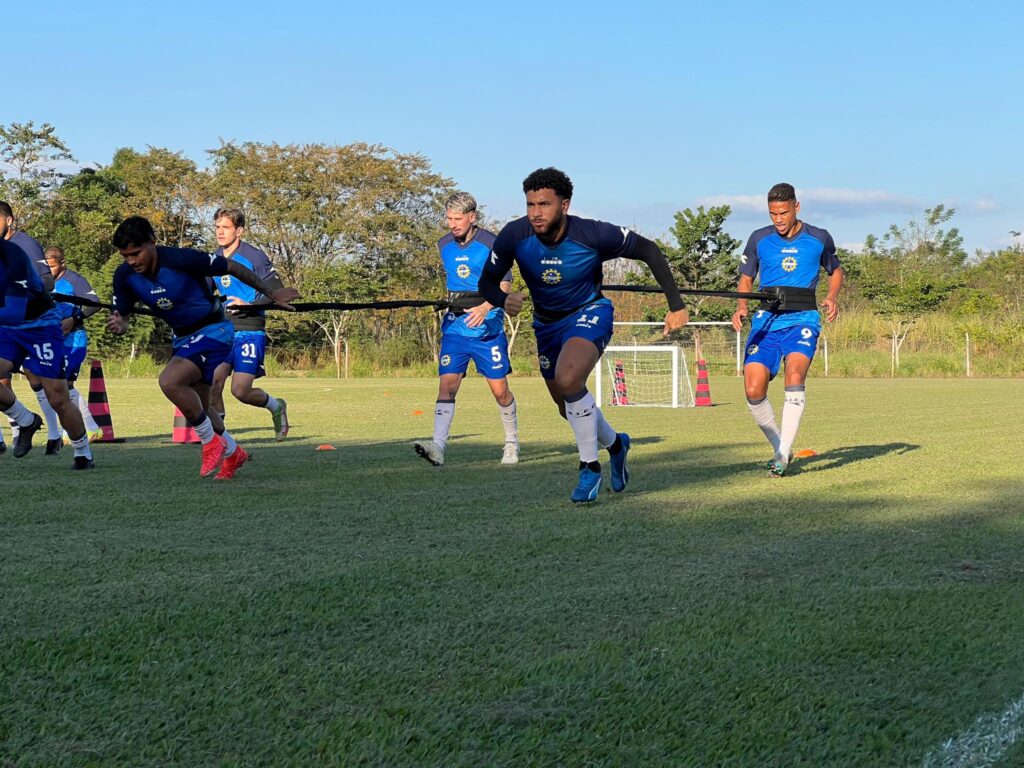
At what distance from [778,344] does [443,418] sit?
2745 mm

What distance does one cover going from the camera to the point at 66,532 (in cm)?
566

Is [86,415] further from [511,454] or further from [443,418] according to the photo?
[511,454]

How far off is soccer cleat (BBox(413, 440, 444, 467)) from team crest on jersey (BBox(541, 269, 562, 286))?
7.83 ft

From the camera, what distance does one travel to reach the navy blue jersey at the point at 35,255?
9.53 meters

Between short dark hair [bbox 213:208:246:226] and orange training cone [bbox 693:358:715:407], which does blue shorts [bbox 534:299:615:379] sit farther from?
orange training cone [bbox 693:358:715:407]

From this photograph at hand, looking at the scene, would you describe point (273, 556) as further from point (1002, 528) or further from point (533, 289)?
point (1002, 528)

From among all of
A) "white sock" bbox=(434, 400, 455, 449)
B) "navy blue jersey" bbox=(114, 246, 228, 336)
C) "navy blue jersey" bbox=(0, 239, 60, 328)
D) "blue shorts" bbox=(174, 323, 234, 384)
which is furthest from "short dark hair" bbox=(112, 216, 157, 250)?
"white sock" bbox=(434, 400, 455, 449)

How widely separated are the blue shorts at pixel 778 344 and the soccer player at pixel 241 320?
13.3 feet

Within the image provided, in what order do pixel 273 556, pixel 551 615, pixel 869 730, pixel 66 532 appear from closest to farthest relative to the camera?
pixel 869 730, pixel 551 615, pixel 273 556, pixel 66 532

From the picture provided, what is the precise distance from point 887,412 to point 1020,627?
46.6 ft

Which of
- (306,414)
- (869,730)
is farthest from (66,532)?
(306,414)

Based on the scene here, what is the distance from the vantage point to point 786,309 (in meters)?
8.89

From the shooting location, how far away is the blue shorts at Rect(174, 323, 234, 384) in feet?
27.3

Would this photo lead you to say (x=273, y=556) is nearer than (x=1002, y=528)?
Yes
